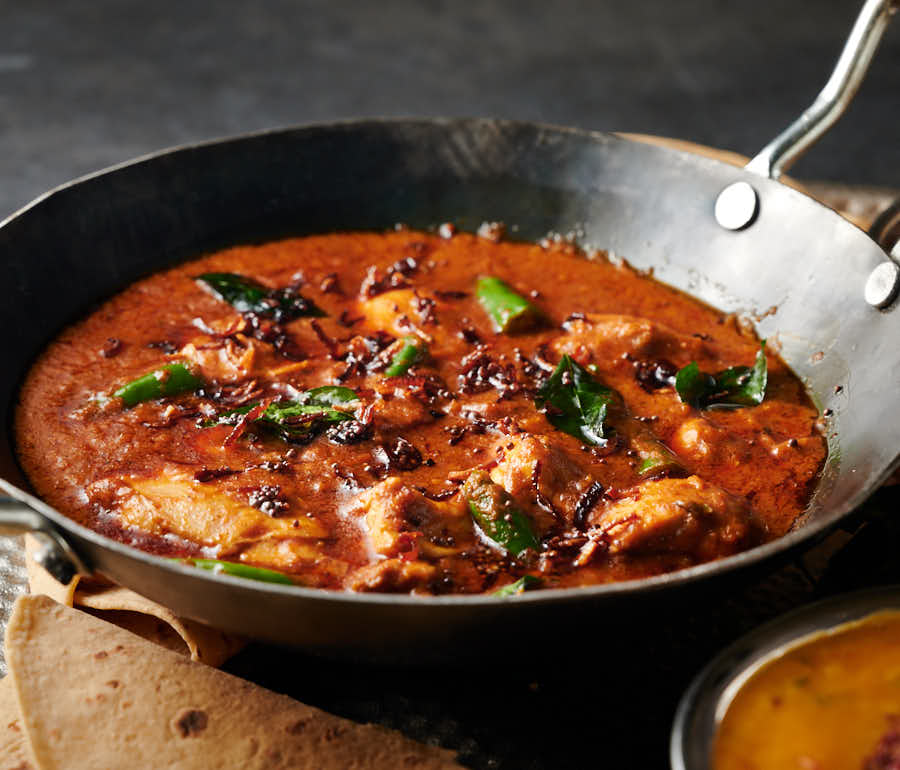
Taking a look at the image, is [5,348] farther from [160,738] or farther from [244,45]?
[244,45]

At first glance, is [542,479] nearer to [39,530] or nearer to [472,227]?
[39,530]

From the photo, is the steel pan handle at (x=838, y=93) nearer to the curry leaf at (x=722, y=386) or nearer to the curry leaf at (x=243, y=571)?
the curry leaf at (x=722, y=386)

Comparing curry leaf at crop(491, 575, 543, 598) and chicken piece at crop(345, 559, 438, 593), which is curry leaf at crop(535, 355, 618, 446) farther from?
chicken piece at crop(345, 559, 438, 593)

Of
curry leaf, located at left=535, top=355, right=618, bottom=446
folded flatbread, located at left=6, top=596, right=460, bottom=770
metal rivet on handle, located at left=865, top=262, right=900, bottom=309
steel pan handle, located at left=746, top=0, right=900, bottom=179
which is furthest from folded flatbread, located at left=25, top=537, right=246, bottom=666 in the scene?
steel pan handle, located at left=746, top=0, right=900, bottom=179

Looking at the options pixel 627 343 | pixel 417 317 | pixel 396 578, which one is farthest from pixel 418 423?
pixel 627 343

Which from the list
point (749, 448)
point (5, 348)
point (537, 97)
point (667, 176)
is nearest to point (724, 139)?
point (537, 97)

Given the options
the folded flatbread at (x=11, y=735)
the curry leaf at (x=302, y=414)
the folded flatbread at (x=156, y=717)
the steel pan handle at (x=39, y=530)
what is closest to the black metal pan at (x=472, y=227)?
the steel pan handle at (x=39, y=530)
